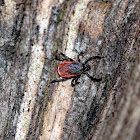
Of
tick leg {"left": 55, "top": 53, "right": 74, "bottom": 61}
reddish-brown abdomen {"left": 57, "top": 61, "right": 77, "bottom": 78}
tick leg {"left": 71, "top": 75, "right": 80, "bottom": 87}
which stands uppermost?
tick leg {"left": 55, "top": 53, "right": 74, "bottom": 61}

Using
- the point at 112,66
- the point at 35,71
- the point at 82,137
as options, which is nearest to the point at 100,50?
the point at 112,66

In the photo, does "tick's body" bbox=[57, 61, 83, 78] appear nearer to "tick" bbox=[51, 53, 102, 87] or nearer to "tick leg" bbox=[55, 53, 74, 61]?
"tick" bbox=[51, 53, 102, 87]

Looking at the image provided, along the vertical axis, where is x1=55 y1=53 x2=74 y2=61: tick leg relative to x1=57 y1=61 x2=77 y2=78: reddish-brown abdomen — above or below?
above

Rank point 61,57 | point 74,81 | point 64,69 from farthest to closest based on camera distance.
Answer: point 64,69
point 61,57
point 74,81

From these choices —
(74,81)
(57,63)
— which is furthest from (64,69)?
(74,81)

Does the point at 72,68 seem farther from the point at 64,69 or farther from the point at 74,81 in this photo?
the point at 74,81

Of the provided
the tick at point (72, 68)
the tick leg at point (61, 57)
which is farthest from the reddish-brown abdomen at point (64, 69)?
the tick leg at point (61, 57)

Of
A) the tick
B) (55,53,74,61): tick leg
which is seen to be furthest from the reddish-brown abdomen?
(55,53,74,61): tick leg
